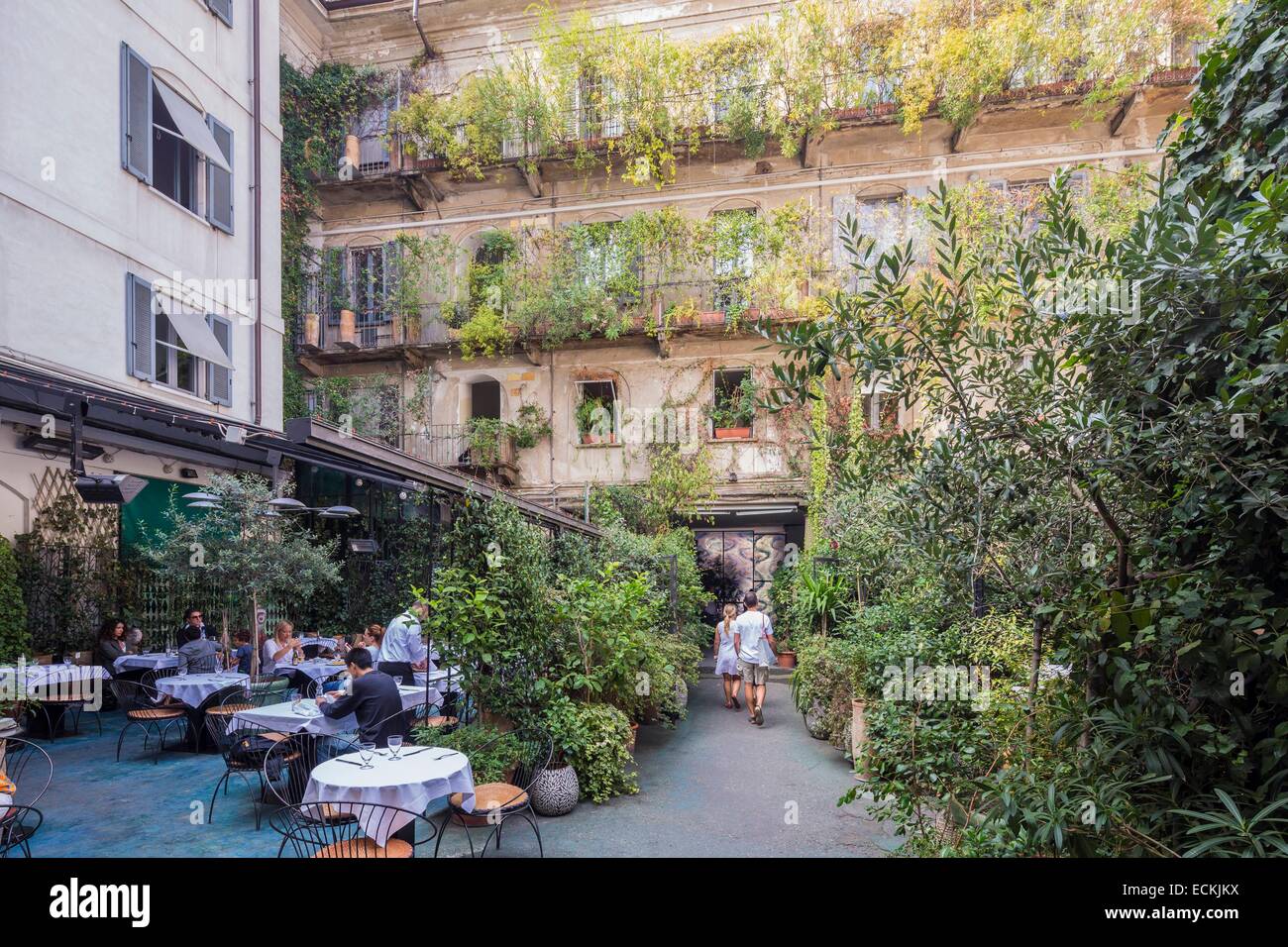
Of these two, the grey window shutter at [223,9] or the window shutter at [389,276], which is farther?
the window shutter at [389,276]

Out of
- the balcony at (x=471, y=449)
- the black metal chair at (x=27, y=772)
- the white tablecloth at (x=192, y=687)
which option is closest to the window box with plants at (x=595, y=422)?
the balcony at (x=471, y=449)

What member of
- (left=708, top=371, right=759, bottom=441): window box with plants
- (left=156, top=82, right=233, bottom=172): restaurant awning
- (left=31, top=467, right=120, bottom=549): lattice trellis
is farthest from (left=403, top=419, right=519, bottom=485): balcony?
(left=156, top=82, right=233, bottom=172): restaurant awning

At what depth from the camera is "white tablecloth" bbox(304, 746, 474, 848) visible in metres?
4.71

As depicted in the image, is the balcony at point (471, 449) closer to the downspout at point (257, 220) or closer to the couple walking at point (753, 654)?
the downspout at point (257, 220)

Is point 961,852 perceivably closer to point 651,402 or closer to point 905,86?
point 651,402

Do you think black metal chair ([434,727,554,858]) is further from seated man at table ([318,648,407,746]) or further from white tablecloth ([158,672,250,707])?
white tablecloth ([158,672,250,707])

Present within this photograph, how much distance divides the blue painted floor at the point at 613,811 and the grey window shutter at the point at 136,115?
8180 mm

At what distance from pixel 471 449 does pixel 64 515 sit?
329 inches

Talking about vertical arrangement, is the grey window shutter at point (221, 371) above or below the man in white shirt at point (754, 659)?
above

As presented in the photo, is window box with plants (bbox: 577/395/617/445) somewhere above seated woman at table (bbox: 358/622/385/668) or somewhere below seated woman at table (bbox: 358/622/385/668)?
above

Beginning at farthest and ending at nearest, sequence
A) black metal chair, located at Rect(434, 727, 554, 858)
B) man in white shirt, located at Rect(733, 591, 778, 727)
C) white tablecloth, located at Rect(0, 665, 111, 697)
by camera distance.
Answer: man in white shirt, located at Rect(733, 591, 778, 727) → white tablecloth, located at Rect(0, 665, 111, 697) → black metal chair, located at Rect(434, 727, 554, 858)

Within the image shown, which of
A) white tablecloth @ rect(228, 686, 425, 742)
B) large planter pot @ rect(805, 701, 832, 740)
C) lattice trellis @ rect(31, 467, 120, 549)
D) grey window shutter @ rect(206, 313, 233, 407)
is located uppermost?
grey window shutter @ rect(206, 313, 233, 407)

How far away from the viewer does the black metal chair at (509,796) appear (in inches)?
215

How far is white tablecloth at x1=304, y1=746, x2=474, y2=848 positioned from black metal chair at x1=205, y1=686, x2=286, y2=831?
4.94 ft
